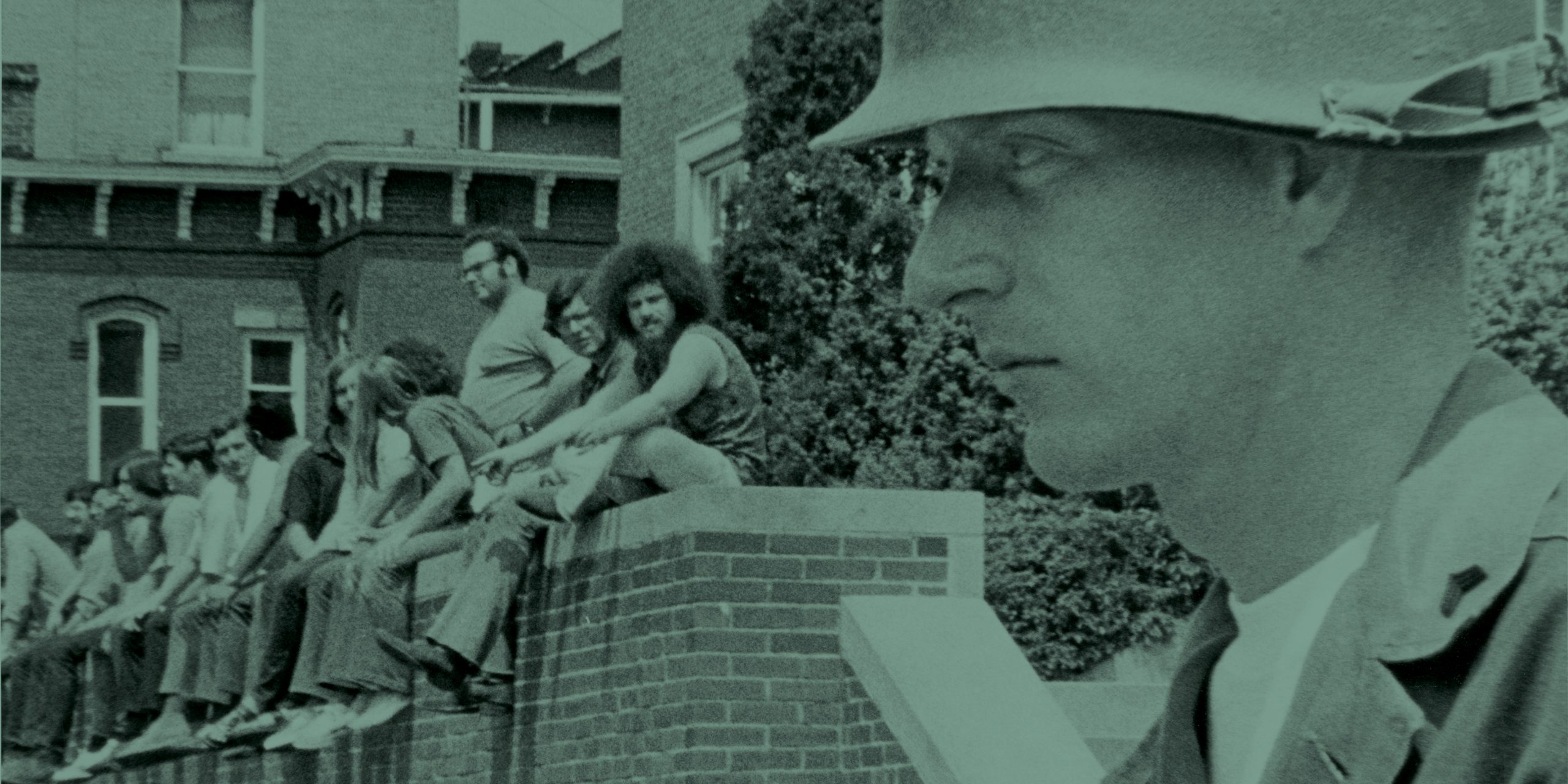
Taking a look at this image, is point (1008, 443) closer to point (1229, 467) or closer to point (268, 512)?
point (268, 512)

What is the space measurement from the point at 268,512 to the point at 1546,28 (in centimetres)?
1167

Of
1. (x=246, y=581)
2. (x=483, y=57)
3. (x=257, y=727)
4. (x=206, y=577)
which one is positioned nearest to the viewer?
(x=257, y=727)

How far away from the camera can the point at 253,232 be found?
3353 cm

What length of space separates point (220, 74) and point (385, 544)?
22.5m

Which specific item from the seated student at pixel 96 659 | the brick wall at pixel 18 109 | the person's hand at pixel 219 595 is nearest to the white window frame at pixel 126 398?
the brick wall at pixel 18 109

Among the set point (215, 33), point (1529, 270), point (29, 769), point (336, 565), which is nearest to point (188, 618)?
point (336, 565)

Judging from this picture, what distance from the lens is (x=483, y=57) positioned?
125 feet

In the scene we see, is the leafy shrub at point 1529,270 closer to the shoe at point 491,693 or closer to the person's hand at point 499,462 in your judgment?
the shoe at point 491,693

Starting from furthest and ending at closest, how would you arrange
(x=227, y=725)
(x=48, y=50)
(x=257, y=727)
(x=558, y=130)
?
(x=558, y=130) < (x=48, y=50) < (x=227, y=725) < (x=257, y=727)

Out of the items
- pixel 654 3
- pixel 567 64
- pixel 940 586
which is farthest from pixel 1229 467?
pixel 567 64

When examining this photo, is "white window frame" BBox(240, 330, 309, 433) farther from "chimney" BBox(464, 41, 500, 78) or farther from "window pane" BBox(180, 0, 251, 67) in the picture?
"chimney" BBox(464, 41, 500, 78)

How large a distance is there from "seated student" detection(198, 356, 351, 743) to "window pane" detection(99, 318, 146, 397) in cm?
2069

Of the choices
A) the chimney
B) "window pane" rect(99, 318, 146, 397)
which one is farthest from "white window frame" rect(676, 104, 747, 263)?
the chimney

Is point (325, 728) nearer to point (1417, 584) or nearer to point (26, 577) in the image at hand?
point (26, 577)
